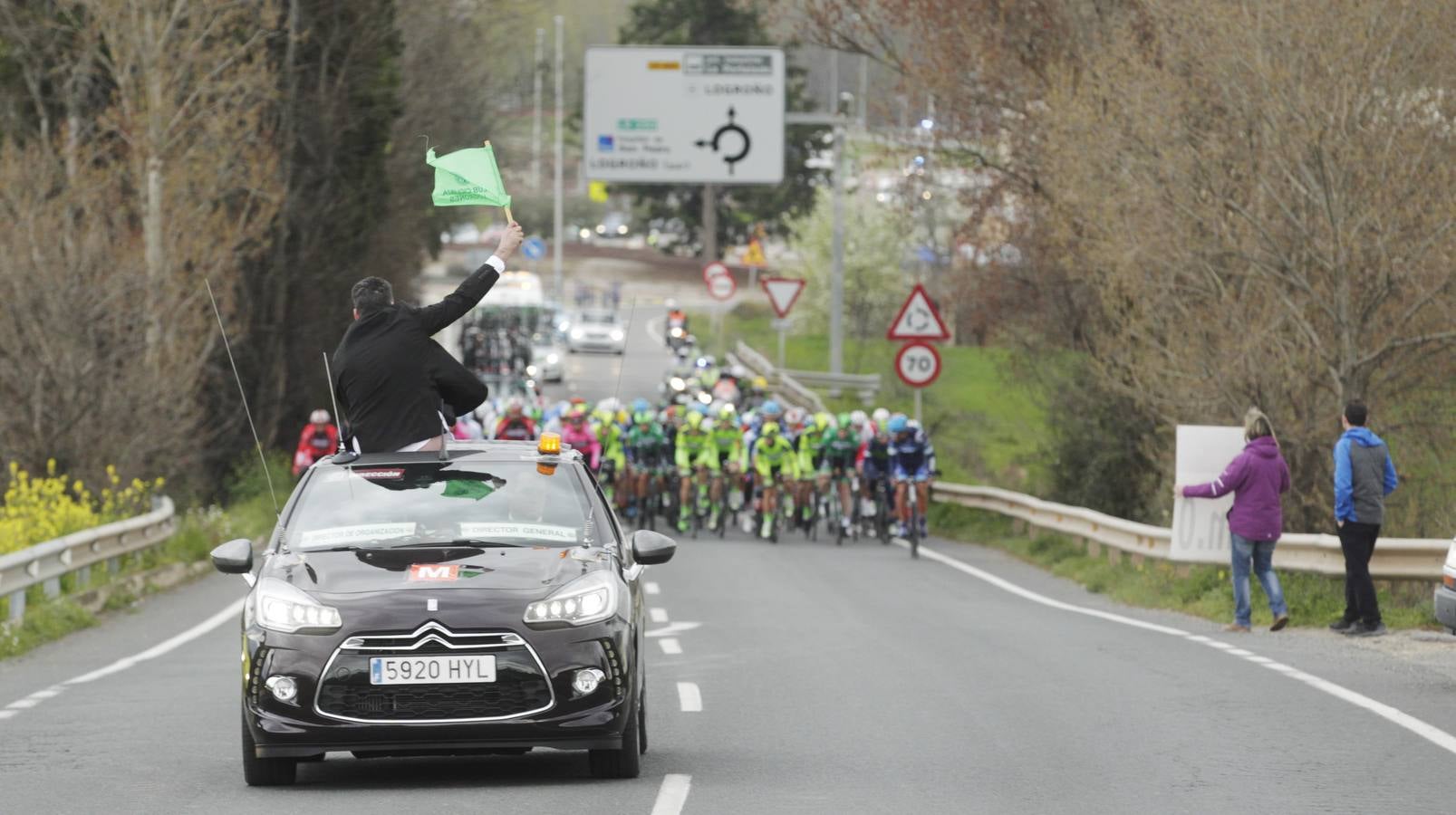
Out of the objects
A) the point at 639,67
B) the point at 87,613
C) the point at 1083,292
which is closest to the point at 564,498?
the point at 87,613

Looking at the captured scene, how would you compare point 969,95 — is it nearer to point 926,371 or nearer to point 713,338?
point 926,371

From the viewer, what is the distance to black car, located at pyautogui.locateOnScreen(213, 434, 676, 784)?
9.29m

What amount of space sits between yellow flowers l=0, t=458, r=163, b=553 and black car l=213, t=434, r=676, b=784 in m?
10.7

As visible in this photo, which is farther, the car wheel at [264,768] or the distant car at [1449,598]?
the distant car at [1449,598]

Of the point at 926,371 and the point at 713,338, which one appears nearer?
the point at 926,371

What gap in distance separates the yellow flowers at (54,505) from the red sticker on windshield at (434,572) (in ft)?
36.0

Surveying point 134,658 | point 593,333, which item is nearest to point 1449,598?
point 134,658

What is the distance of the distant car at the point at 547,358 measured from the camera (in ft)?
209

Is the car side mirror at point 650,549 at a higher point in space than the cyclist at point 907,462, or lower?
higher

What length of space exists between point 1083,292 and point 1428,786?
2032 centimetres

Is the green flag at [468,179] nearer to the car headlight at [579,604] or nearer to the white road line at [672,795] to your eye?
the car headlight at [579,604]

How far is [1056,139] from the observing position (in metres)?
24.4

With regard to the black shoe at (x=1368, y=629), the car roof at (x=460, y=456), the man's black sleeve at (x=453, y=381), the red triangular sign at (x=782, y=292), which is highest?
the red triangular sign at (x=782, y=292)

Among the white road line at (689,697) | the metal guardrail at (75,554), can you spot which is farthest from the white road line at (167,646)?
the white road line at (689,697)
